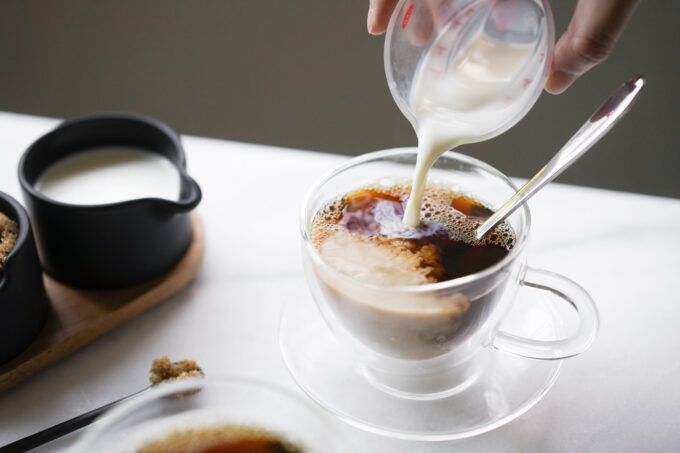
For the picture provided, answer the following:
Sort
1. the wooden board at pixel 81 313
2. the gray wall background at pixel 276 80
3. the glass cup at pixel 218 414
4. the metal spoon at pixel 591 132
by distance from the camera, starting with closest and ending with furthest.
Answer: the glass cup at pixel 218 414, the metal spoon at pixel 591 132, the wooden board at pixel 81 313, the gray wall background at pixel 276 80

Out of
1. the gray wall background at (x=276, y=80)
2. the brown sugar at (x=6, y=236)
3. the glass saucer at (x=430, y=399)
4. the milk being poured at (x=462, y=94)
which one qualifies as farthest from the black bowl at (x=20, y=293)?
the gray wall background at (x=276, y=80)

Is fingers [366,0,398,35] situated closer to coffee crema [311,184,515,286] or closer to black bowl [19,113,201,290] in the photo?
coffee crema [311,184,515,286]

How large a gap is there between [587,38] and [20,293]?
734mm

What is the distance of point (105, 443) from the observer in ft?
1.84

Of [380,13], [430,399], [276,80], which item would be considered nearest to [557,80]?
[380,13]

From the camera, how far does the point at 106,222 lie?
93cm

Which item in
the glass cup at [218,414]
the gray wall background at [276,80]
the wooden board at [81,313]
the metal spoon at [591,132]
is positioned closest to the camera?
the glass cup at [218,414]

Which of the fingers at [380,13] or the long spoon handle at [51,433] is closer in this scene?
the long spoon handle at [51,433]

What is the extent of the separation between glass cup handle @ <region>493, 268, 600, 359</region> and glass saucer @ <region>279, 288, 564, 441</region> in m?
0.04

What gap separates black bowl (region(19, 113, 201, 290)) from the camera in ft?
3.05

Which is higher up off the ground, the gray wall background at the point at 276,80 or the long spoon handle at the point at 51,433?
the long spoon handle at the point at 51,433

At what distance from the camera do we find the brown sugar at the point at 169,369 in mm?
880

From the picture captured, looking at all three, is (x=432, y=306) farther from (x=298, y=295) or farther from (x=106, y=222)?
(x=106, y=222)

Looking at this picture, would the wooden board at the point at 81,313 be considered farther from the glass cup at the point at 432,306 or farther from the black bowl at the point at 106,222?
the glass cup at the point at 432,306
